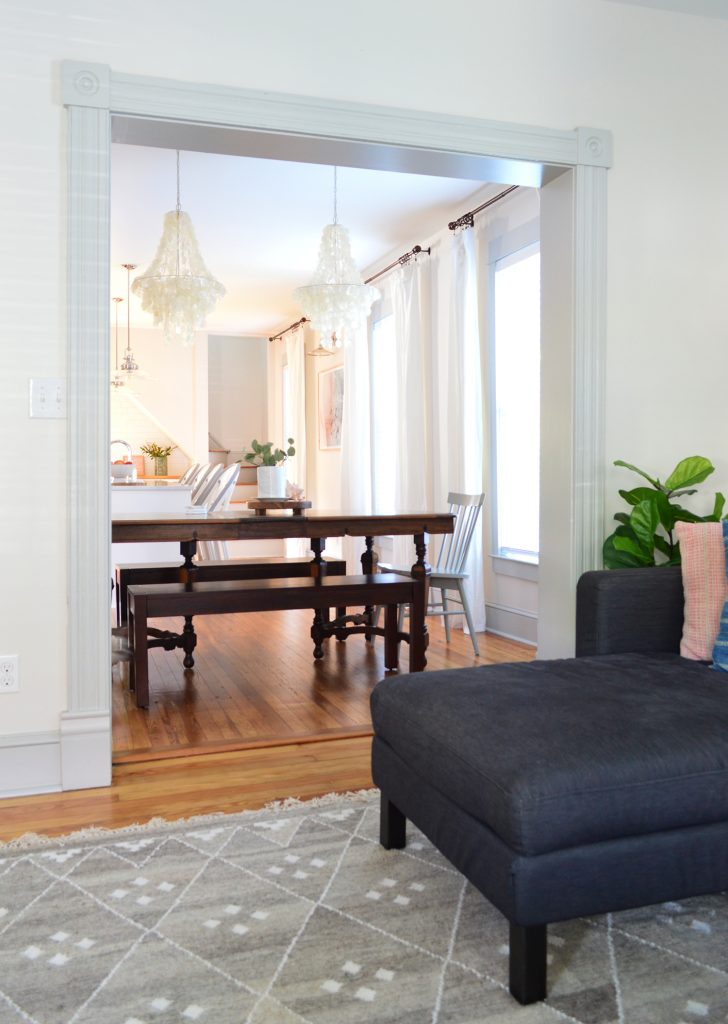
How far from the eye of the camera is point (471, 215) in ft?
18.3

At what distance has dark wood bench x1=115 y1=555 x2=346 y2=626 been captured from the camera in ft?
15.8

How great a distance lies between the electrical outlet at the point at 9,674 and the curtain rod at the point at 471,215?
3.88 m

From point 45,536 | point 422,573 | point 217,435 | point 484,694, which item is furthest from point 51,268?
point 217,435

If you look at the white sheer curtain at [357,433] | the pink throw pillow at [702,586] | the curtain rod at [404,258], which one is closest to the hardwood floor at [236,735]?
the pink throw pillow at [702,586]

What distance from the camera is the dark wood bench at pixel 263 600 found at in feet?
12.3

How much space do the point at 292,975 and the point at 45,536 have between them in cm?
157

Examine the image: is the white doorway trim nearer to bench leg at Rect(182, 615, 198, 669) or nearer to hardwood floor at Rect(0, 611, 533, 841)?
hardwood floor at Rect(0, 611, 533, 841)

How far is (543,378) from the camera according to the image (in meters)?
3.51

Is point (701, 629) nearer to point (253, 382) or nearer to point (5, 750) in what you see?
point (5, 750)

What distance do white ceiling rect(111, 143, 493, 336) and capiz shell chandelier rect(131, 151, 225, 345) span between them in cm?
Answer: 33

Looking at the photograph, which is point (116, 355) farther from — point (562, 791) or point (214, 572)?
point (562, 791)

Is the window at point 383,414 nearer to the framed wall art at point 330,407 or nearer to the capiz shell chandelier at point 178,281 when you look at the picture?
the framed wall art at point 330,407

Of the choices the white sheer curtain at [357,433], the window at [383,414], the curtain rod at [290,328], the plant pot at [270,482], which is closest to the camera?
the plant pot at [270,482]

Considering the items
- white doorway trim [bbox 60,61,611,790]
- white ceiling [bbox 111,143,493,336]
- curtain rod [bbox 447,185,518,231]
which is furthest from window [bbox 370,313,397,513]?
white doorway trim [bbox 60,61,611,790]
